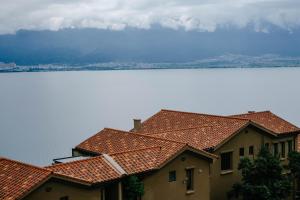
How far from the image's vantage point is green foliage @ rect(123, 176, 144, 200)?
29.8 meters

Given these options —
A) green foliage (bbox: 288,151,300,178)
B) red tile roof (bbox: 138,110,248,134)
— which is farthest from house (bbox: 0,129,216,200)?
green foliage (bbox: 288,151,300,178)

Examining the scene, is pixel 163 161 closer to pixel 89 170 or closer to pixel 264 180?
pixel 89 170

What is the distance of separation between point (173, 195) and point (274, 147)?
13553mm

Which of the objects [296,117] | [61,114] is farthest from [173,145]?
[61,114]

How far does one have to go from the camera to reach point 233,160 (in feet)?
129

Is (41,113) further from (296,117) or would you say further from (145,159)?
(145,159)

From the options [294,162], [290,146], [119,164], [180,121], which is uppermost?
[180,121]

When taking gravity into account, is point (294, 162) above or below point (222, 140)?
below

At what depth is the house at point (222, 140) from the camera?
37.6m

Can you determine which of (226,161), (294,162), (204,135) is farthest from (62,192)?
(294,162)

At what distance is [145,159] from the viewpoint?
31859 mm

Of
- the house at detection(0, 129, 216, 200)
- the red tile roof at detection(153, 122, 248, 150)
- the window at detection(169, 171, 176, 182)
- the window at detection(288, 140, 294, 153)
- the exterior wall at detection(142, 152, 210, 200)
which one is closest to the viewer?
the house at detection(0, 129, 216, 200)

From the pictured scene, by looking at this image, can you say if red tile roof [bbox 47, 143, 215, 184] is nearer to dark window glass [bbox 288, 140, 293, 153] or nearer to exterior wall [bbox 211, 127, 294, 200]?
exterior wall [bbox 211, 127, 294, 200]

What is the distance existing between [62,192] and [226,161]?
51.2 feet
